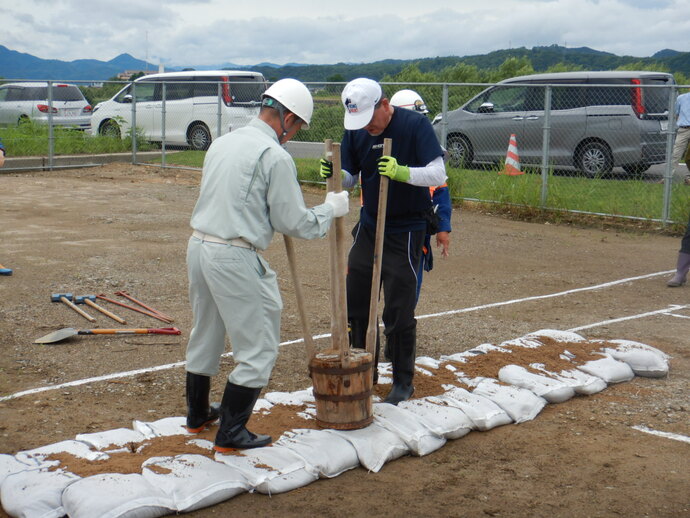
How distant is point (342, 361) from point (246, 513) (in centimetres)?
100

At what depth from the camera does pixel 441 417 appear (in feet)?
15.5

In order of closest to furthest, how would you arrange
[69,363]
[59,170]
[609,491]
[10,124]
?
[609,491], [69,363], [59,170], [10,124]

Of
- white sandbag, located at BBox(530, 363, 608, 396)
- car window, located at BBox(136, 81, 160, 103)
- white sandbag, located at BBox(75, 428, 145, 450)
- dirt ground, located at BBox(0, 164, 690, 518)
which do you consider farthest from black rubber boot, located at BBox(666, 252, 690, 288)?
car window, located at BBox(136, 81, 160, 103)

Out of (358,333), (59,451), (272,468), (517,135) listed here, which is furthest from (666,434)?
(517,135)

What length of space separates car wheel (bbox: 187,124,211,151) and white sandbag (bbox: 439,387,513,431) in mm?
14431

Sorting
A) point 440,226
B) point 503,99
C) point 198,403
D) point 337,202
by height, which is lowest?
point 198,403

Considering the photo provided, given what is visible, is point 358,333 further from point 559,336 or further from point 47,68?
point 47,68

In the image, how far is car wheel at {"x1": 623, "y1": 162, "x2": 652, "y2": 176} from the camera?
522 inches

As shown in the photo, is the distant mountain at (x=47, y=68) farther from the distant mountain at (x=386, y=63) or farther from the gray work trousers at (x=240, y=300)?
the gray work trousers at (x=240, y=300)

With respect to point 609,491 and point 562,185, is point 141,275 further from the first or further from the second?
point 562,185

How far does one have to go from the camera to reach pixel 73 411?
5020 millimetres

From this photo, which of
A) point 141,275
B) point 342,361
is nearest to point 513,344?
point 342,361

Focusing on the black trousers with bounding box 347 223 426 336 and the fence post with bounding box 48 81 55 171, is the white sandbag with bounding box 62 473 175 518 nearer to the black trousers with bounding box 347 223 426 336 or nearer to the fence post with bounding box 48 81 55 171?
the black trousers with bounding box 347 223 426 336

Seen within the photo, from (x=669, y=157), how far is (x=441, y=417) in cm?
823
